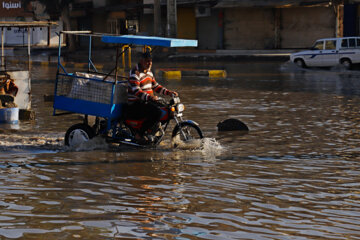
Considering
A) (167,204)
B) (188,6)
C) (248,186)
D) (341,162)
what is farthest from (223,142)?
(188,6)

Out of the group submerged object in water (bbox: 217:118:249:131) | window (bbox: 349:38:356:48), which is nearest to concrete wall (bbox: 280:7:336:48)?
window (bbox: 349:38:356:48)

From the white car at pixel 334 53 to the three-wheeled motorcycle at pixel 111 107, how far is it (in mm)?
21821

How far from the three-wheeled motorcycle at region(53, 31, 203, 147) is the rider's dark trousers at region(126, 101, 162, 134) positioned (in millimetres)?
66

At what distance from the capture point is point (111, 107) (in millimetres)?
11094

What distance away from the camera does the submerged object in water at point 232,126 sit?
→ 13562 mm

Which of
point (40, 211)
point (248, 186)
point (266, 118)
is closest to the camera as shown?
point (40, 211)

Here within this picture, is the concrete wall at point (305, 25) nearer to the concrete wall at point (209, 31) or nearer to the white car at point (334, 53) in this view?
the concrete wall at point (209, 31)

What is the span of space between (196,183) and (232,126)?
500cm

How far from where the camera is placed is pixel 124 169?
9734mm

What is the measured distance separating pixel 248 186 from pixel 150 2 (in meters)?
46.9

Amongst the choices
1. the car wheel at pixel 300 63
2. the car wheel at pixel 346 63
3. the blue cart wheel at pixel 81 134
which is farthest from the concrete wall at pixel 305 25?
the blue cart wheel at pixel 81 134

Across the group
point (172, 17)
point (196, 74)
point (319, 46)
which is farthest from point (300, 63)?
point (172, 17)

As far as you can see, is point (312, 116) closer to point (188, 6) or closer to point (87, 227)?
point (87, 227)

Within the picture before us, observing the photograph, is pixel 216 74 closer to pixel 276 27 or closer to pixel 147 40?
pixel 276 27
